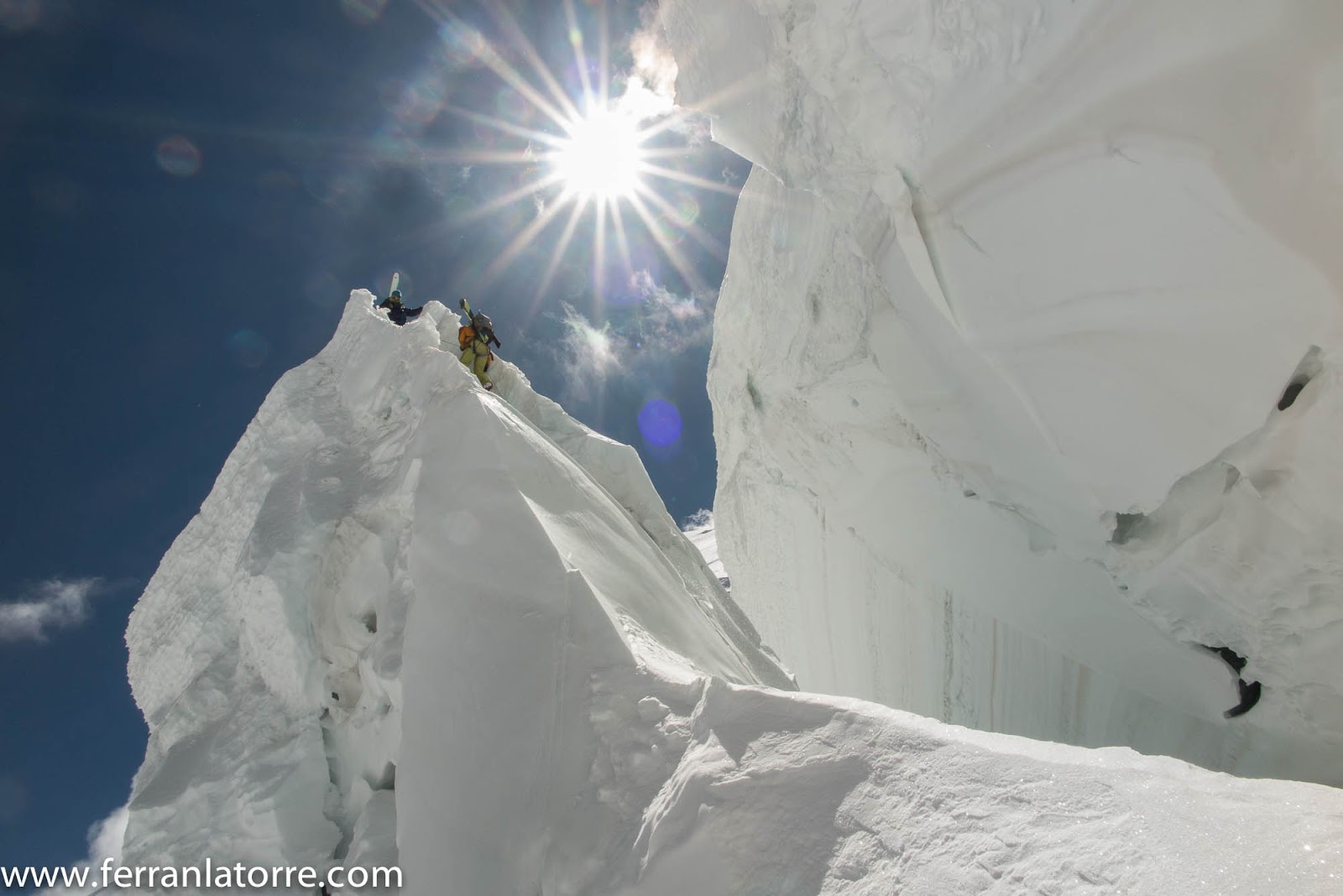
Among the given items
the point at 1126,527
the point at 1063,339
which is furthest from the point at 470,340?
the point at 1126,527

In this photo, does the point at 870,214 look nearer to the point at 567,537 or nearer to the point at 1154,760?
the point at 567,537

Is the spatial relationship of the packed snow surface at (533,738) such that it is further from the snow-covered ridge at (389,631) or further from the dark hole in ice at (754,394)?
the dark hole in ice at (754,394)

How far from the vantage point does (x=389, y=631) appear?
3479mm

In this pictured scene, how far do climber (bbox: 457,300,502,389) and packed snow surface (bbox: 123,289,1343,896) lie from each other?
100 centimetres

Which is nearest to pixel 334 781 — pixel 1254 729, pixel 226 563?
pixel 226 563

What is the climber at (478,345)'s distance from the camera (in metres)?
6.84

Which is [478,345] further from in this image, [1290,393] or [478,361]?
[1290,393]

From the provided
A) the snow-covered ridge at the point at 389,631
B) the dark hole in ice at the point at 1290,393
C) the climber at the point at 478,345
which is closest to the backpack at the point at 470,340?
the climber at the point at 478,345

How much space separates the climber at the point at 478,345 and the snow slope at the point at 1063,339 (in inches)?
145

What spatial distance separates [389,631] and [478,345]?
13.4ft

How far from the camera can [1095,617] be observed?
20.3ft

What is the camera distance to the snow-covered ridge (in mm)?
2947

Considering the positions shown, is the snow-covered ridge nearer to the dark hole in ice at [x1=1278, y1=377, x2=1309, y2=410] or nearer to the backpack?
the backpack

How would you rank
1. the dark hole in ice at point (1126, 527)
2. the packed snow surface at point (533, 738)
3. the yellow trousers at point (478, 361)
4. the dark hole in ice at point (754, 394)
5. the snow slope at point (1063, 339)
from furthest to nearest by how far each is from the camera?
the dark hole in ice at point (754, 394), the yellow trousers at point (478, 361), the dark hole in ice at point (1126, 527), the snow slope at point (1063, 339), the packed snow surface at point (533, 738)
